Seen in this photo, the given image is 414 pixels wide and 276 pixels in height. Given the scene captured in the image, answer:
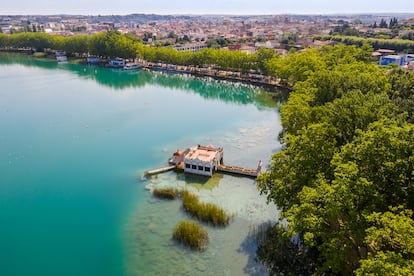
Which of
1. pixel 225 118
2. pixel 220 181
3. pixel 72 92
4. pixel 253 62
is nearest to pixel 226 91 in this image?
pixel 253 62

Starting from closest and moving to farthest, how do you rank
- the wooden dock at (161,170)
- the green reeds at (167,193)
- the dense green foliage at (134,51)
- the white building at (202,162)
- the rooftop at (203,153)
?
the green reeds at (167,193), the white building at (202,162), the wooden dock at (161,170), the rooftop at (203,153), the dense green foliage at (134,51)

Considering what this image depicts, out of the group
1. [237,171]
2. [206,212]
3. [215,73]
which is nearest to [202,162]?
[237,171]

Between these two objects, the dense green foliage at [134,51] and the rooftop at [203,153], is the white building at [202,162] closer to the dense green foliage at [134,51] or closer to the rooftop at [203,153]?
the rooftop at [203,153]

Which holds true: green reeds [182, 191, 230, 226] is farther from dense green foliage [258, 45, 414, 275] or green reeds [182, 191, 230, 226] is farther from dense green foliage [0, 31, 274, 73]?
dense green foliage [0, 31, 274, 73]

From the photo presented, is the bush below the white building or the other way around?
below

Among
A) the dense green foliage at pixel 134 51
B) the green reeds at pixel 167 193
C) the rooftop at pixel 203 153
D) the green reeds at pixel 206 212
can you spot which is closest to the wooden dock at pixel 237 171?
the rooftop at pixel 203 153

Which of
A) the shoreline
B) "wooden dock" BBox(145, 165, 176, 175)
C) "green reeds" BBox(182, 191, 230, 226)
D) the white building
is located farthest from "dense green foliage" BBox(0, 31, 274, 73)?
"green reeds" BBox(182, 191, 230, 226)
